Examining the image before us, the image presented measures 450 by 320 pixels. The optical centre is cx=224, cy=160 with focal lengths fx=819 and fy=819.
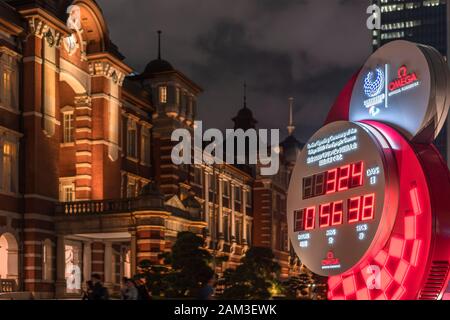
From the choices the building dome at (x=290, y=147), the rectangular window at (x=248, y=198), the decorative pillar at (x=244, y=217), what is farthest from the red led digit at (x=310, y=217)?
the building dome at (x=290, y=147)

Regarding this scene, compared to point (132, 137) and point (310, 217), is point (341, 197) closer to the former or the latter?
point (310, 217)

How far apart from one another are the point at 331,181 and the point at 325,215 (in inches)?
40.7

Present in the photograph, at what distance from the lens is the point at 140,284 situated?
67.5 ft

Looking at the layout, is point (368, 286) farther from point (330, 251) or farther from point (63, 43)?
point (63, 43)

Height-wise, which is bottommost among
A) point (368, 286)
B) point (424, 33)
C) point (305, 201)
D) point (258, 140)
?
point (368, 286)

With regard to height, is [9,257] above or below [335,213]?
below

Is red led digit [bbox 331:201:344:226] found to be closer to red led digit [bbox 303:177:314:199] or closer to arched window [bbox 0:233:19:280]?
red led digit [bbox 303:177:314:199]

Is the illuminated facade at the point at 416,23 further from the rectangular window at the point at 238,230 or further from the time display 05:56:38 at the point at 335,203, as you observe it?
the time display 05:56:38 at the point at 335,203

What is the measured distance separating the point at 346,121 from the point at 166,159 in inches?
970

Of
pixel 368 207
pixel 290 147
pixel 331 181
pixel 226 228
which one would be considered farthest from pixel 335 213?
pixel 290 147

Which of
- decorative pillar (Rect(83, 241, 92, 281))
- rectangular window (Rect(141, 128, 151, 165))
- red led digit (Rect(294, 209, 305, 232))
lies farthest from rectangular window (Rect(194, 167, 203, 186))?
red led digit (Rect(294, 209, 305, 232))

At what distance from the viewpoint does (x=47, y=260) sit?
36094 millimetres
